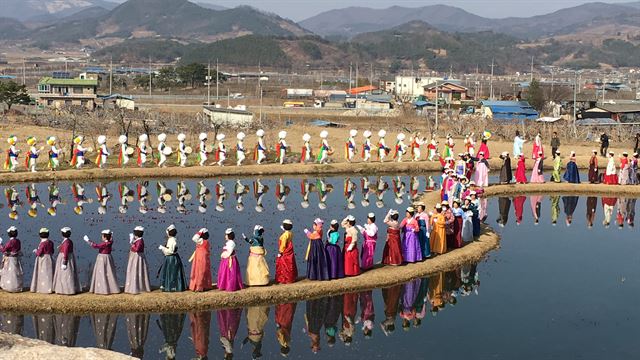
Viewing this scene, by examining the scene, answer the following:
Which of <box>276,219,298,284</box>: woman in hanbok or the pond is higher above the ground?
<box>276,219,298,284</box>: woman in hanbok

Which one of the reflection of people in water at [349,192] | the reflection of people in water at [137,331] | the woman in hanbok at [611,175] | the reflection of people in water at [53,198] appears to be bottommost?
the reflection of people in water at [137,331]

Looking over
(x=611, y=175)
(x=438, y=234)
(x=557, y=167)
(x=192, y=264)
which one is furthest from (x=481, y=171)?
(x=192, y=264)

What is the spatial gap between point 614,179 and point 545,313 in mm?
14780

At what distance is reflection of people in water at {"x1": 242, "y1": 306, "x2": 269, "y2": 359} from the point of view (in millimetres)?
14589

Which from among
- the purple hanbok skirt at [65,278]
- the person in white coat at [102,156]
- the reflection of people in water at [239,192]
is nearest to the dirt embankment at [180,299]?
the purple hanbok skirt at [65,278]

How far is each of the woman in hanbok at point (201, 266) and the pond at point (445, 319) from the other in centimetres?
75

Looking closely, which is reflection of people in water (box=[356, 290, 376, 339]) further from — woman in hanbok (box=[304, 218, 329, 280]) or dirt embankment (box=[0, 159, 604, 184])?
dirt embankment (box=[0, 159, 604, 184])

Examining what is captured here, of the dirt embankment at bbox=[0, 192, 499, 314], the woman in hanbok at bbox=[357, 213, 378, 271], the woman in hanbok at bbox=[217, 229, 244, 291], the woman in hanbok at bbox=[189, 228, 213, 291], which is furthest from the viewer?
the woman in hanbok at bbox=[357, 213, 378, 271]

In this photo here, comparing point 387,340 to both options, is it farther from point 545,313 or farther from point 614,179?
point 614,179

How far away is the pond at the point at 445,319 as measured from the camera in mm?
14641

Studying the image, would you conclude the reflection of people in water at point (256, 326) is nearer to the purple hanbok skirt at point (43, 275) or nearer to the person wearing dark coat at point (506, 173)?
the purple hanbok skirt at point (43, 275)

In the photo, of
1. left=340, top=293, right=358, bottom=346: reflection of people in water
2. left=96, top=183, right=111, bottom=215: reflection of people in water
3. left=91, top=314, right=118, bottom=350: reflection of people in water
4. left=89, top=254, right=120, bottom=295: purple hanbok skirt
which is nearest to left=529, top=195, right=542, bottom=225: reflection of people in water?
left=340, top=293, right=358, bottom=346: reflection of people in water

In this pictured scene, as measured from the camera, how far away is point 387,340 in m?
15.1

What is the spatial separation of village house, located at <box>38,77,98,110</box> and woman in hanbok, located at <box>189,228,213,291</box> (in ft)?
184
